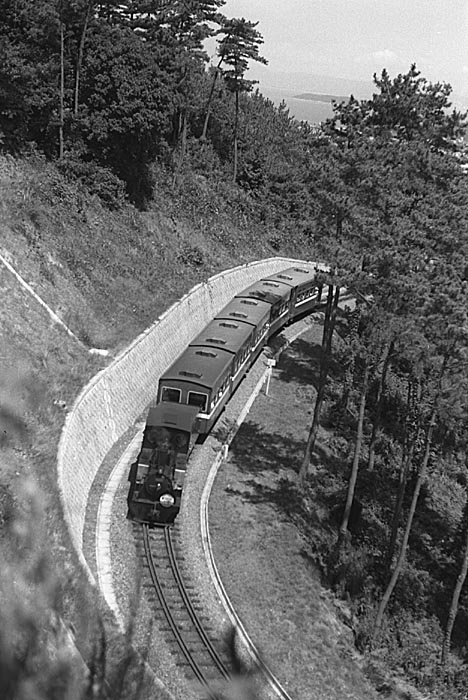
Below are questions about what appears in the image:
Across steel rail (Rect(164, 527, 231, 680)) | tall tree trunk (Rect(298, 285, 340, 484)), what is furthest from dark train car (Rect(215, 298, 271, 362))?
steel rail (Rect(164, 527, 231, 680))

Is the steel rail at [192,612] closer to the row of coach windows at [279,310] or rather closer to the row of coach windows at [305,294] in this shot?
the row of coach windows at [279,310]

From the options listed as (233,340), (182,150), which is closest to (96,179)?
(182,150)

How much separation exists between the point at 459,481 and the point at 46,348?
2038 cm

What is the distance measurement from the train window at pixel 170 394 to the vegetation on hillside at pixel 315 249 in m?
3.27

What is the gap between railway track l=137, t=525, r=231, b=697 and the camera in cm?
1673

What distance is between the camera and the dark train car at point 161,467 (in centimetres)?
2130

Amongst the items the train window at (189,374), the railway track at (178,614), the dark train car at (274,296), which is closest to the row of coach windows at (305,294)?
the dark train car at (274,296)

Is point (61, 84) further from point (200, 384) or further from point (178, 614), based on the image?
point (178, 614)

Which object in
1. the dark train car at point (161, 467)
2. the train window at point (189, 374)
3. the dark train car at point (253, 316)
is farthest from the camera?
the dark train car at point (253, 316)

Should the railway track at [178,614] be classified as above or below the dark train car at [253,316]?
Result: below

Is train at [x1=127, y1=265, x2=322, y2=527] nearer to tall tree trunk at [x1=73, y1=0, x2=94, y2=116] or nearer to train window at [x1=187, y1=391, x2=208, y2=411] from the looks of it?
train window at [x1=187, y1=391, x2=208, y2=411]

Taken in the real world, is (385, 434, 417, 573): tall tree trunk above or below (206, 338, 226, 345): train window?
below

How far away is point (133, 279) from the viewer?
38438 millimetres

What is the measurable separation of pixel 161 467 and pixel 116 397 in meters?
6.54
